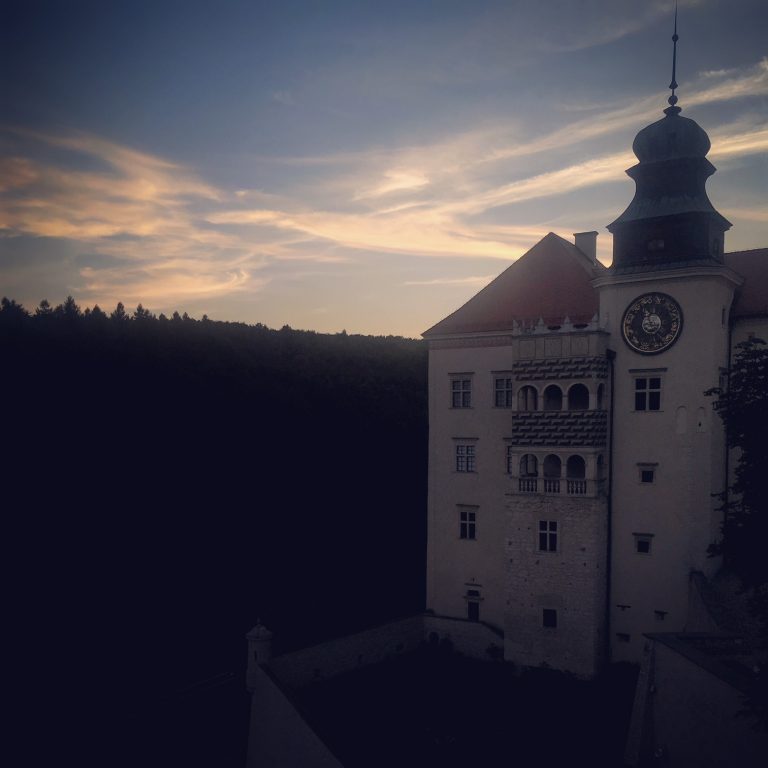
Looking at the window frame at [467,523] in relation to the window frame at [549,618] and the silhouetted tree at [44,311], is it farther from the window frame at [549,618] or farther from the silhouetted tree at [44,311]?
the silhouetted tree at [44,311]

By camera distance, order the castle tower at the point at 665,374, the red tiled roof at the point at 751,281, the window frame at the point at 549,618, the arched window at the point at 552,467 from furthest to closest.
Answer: the arched window at the point at 552,467
the window frame at the point at 549,618
the red tiled roof at the point at 751,281
the castle tower at the point at 665,374

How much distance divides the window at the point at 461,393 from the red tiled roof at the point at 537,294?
6.64 ft

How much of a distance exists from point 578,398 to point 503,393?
3.15 meters

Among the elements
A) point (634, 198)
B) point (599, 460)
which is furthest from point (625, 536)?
point (634, 198)

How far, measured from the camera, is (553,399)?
2703 centimetres

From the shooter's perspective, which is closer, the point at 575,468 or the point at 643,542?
the point at 643,542

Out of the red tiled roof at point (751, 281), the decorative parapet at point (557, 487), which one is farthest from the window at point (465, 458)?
the red tiled roof at point (751, 281)

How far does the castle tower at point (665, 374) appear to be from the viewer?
973 inches

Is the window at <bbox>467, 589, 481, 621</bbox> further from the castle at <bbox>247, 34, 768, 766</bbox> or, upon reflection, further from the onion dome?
the onion dome

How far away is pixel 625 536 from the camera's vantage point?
84.7 ft

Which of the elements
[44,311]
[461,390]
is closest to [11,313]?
[44,311]

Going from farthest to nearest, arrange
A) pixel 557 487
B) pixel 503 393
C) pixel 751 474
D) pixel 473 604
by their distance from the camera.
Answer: pixel 473 604 < pixel 503 393 < pixel 557 487 < pixel 751 474

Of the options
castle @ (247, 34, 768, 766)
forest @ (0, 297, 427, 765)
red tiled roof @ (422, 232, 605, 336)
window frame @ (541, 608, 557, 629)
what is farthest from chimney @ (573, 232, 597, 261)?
forest @ (0, 297, 427, 765)

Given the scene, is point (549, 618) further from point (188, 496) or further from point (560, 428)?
point (188, 496)
